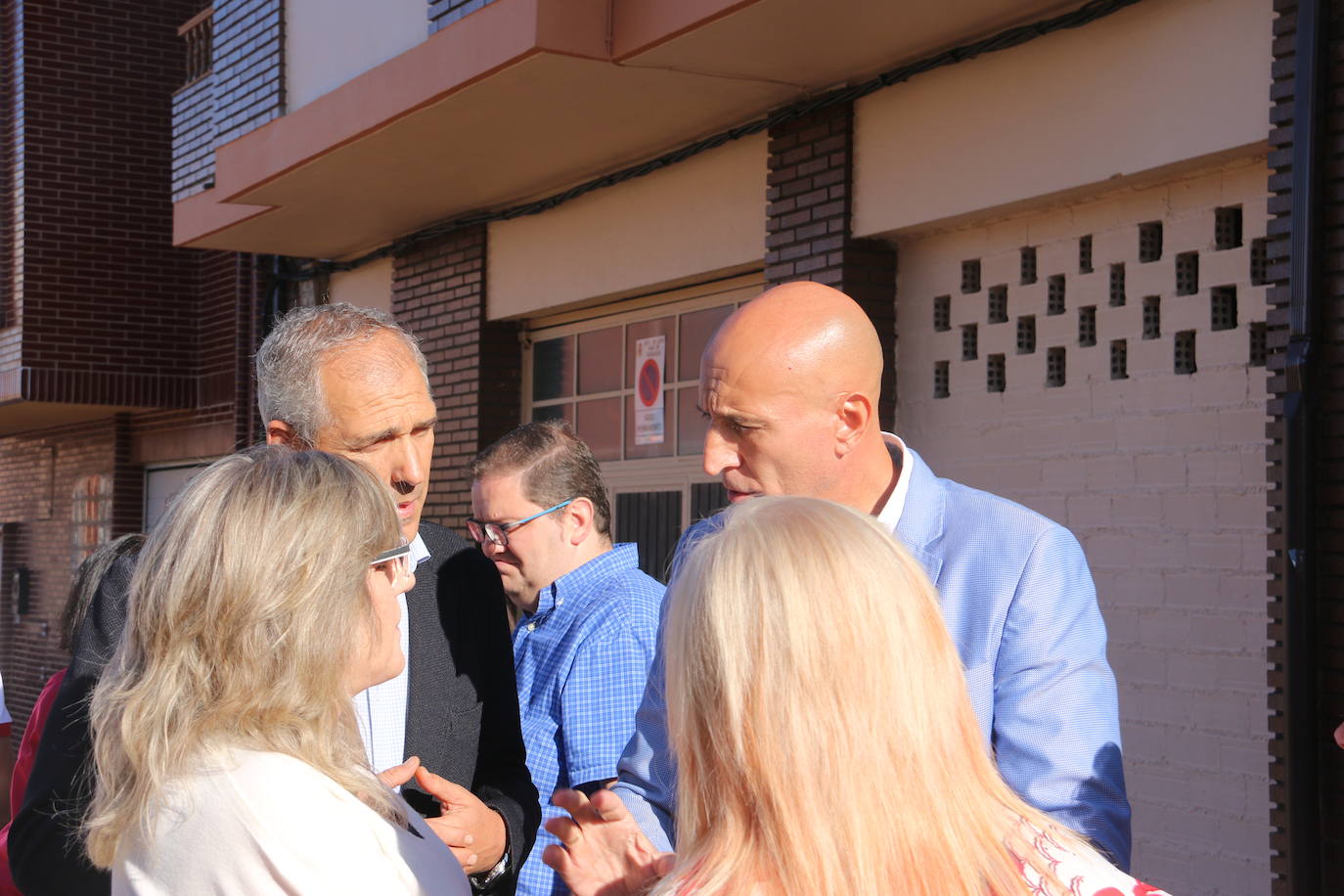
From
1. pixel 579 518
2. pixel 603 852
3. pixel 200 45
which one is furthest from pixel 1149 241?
pixel 200 45

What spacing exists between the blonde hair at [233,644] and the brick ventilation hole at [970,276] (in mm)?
4800

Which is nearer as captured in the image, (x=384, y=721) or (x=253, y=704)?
(x=253, y=704)

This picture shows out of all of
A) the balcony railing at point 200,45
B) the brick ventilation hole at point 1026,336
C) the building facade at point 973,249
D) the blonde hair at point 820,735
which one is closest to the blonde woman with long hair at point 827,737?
the blonde hair at point 820,735

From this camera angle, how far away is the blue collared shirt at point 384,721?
9.12 feet

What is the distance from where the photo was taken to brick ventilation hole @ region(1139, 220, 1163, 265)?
221 inches

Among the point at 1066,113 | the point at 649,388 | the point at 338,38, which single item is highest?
the point at 338,38

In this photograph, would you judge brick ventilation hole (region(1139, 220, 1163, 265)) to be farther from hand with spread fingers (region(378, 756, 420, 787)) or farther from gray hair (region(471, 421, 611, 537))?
hand with spread fingers (region(378, 756, 420, 787))

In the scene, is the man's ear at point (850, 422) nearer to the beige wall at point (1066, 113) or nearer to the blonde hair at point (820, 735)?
the blonde hair at point (820, 735)

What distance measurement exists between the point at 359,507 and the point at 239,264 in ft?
37.5

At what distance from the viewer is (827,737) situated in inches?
61.0

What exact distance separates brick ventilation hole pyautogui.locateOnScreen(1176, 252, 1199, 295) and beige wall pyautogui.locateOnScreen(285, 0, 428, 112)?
4.66m

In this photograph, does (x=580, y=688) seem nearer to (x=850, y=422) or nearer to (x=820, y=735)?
(x=850, y=422)

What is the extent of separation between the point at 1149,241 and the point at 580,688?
337 centimetres

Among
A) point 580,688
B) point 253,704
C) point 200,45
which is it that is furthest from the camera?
point 200,45
